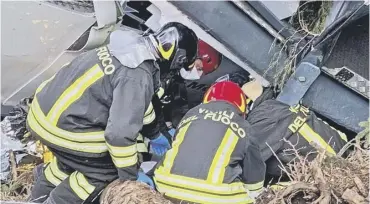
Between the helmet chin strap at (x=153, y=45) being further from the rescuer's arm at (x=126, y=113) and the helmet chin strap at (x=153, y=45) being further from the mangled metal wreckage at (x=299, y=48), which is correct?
the mangled metal wreckage at (x=299, y=48)

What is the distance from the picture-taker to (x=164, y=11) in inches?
176

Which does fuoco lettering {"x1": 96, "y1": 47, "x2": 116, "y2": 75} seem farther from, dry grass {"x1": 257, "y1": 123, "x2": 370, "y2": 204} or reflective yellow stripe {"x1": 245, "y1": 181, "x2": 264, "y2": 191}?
dry grass {"x1": 257, "y1": 123, "x2": 370, "y2": 204}

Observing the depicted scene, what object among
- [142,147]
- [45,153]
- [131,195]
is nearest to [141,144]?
[142,147]

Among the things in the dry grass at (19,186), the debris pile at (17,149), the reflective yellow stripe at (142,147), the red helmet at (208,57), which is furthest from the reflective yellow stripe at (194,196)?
the debris pile at (17,149)

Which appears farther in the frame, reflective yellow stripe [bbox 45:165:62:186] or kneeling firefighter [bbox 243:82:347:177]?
reflective yellow stripe [bbox 45:165:62:186]

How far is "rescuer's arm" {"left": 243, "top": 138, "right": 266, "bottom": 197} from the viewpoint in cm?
380

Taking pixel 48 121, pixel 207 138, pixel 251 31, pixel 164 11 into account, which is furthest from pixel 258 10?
pixel 48 121

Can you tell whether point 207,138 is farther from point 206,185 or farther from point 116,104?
point 116,104

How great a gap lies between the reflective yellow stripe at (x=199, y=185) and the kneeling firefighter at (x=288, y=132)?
1.51 feet

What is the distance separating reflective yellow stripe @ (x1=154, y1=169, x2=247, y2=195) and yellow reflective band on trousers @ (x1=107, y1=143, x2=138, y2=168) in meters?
0.34

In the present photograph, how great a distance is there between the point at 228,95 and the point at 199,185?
27.9 inches

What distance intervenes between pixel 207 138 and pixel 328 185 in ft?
3.24

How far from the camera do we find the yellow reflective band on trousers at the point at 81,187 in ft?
14.1

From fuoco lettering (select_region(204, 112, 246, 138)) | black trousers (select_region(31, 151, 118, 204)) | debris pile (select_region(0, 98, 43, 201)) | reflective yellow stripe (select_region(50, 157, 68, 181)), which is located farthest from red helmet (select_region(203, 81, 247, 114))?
debris pile (select_region(0, 98, 43, 201))
